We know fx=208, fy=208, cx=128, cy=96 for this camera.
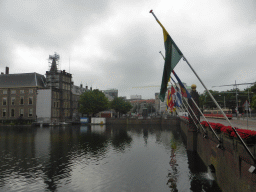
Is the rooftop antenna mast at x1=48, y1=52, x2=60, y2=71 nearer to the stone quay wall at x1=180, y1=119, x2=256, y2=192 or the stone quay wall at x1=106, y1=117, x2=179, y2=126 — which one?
the stone quay wall at x1=106, y1=117, x2=179, y2=126

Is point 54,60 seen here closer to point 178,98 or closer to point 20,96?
point 20,96

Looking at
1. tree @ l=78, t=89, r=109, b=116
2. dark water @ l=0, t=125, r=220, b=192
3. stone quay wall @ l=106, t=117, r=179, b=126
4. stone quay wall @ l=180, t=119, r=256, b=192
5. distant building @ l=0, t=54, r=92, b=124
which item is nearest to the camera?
stone quay wall @ l=180, t=119, r=256, b=192

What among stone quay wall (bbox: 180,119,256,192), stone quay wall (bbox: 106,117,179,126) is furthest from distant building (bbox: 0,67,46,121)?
stone quay wall (bbox: 180,119,256,192)

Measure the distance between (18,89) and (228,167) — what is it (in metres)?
90.1

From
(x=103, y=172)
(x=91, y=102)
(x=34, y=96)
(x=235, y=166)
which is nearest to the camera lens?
(x=235, y=166)

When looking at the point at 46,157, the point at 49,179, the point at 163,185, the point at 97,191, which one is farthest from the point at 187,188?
the point at 46,157

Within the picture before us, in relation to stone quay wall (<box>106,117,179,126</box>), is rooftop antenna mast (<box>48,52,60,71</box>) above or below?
above

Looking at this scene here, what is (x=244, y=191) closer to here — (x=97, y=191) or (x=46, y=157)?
(x=97, y=191)

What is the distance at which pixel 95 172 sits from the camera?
18.3 meters

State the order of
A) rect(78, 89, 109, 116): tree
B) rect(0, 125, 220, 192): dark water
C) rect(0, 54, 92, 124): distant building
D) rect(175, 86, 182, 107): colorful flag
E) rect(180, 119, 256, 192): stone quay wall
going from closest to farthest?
rect(180, 119, 256, 192): stone quay wall → rect(0, 125, 220, 192): dark water → rect(175, 86, 182, 107): colorful flag → rect(0, 54, 92, 124): distant building → rect(78, 89, 109, 116): tree

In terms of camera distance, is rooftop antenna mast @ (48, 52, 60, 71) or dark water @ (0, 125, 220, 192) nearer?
dark water @ (0, 125, 220, 192)

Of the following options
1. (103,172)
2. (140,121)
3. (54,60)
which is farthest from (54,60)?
(103,172)

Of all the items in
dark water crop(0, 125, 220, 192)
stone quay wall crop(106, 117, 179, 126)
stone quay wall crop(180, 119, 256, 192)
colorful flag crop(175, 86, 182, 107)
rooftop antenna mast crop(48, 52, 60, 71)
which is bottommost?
stone quay wall crop(106, 117, 179, 126)

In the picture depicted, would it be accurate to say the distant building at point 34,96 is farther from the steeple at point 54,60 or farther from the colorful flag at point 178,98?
the colorful flag at point 178,98
